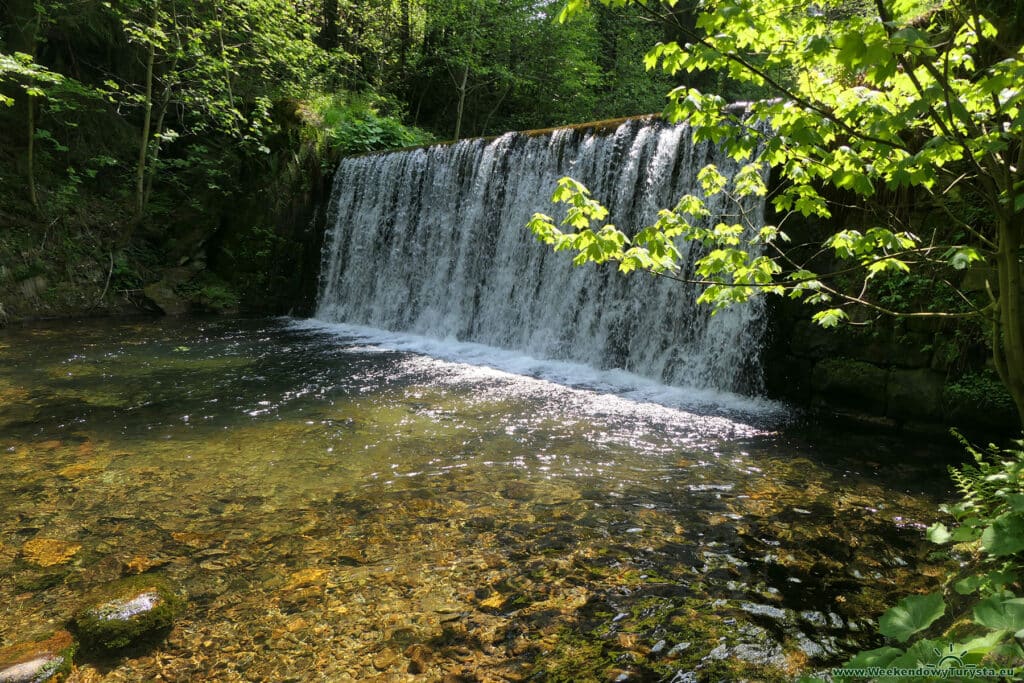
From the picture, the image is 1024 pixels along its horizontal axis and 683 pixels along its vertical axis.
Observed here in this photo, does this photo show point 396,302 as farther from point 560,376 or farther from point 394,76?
point 394,76

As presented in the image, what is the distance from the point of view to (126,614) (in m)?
2.72

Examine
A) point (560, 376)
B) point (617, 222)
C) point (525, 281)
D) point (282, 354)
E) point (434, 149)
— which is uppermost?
point (434, 149)

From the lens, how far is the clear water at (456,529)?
103 inches

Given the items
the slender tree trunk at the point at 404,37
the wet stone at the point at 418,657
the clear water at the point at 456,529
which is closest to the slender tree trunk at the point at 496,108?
the slender tree trunk at the point at 404,37

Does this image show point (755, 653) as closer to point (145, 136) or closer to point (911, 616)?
point (911, 616)

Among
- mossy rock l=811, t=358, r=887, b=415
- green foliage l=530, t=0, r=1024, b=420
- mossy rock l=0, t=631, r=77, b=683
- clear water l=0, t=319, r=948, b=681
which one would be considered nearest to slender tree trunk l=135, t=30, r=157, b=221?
clear water l=0, t=319, r=948, b=681

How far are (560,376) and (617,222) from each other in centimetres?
280

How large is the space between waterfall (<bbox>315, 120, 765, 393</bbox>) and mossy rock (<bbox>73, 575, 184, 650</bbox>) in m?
6.54

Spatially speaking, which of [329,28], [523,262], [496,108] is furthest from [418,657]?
[329,28]

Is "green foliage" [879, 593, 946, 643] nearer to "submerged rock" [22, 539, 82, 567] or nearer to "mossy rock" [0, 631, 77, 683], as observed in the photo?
"mossy rock" [0, 631, 77, 683]

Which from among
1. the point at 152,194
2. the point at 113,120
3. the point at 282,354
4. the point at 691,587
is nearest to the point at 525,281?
the point at 282,354

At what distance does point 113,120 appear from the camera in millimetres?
13328

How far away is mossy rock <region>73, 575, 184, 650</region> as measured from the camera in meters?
2.62

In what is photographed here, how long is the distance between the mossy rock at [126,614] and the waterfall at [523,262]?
6535 millimetres
